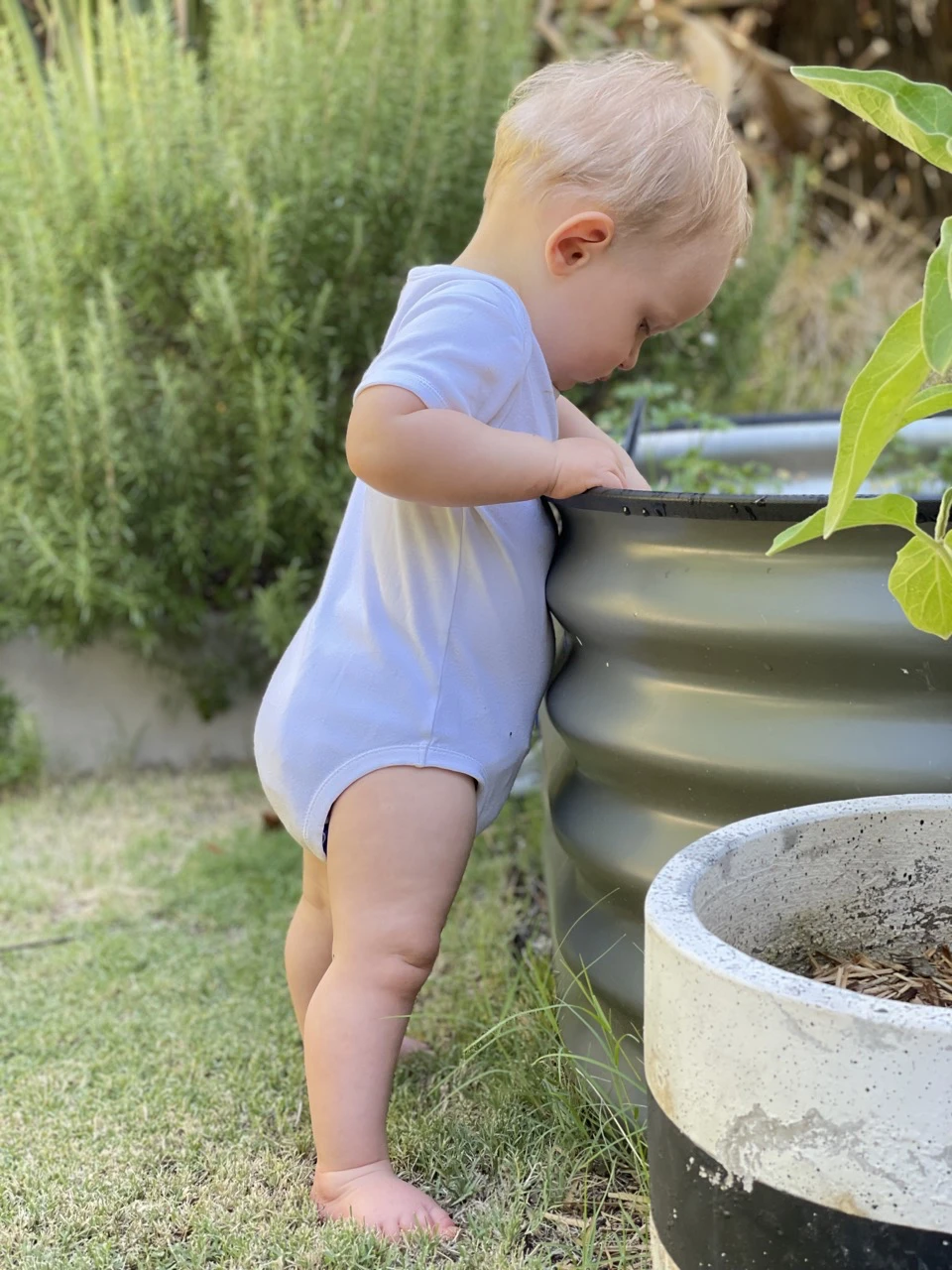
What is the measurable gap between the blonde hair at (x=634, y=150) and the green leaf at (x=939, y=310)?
20.9 inches

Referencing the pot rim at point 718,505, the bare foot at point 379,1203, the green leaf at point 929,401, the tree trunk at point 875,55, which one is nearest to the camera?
the green leaf at point 929,401

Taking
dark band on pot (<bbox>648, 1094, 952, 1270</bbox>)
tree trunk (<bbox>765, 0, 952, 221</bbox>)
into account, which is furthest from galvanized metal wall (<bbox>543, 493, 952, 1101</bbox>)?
tree trunk (<bbox>765, 0, 952, 221</bbox>)

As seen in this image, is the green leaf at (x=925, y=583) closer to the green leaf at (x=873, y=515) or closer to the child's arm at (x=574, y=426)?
the green leaf at (x=873, y=515)

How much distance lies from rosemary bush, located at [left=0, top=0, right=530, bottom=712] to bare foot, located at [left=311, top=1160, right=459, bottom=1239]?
145 centimetres

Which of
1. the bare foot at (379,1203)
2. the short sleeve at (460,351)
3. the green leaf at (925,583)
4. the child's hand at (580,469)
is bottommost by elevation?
the bare foot at (379,1203)

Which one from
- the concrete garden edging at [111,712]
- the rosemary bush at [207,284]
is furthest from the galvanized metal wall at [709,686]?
the concrete garden edging at [111,712]

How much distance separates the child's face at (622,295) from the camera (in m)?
1.19

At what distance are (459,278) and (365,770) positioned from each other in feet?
1.49

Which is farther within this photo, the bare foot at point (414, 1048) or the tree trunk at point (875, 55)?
the tree trunk at point (875, 55)

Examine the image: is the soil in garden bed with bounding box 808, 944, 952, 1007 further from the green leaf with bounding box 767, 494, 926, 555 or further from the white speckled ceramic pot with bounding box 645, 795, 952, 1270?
the green leaf with bounding box 767, 494, 926, 555

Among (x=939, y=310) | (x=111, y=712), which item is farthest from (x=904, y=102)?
(x=111, y=712)

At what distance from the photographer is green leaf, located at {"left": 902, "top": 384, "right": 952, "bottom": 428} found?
2.47 ft

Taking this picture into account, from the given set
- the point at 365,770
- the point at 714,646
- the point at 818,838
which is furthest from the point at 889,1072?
the point at 365,770

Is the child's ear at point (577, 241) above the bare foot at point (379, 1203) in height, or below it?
above
